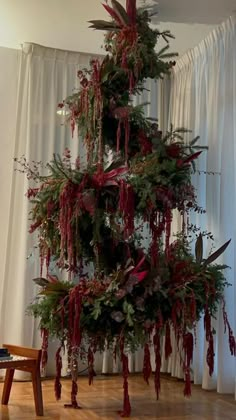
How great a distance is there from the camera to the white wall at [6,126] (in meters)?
4.54

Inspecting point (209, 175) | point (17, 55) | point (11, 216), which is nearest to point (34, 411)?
point (11, 216)

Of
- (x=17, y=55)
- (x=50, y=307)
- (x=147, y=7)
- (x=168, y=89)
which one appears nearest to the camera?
(x=50, y=307)

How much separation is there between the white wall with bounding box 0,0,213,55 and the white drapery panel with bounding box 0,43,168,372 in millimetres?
125

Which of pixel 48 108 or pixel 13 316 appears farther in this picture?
pixel 48 108

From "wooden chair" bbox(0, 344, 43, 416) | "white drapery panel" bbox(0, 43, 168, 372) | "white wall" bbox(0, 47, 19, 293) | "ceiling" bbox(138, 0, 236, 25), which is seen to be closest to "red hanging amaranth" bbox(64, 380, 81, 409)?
"wooden chair" bbox(0, 344, 43, 416)

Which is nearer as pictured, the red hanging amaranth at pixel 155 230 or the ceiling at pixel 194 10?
the red hanging amaranth at pixel 155 230

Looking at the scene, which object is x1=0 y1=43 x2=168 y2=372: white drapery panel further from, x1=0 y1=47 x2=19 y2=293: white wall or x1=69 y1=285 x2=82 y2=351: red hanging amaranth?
x1=69 y1=285 x2=82 y2=351: red hanging amaranth

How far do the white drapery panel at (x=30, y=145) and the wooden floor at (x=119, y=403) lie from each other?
50 centimetres

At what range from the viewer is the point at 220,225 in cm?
395

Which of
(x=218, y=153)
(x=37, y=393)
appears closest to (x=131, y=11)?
(x=218, y=153)

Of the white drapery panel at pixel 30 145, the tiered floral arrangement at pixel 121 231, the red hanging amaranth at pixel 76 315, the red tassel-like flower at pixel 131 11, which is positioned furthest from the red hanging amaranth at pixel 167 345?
the red tassel-like flower at pixel 131 11

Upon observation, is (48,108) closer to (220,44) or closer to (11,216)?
(11,216)

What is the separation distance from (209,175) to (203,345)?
1357mm

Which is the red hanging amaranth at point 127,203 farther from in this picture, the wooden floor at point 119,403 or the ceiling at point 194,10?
the ceiling at point 194,10
